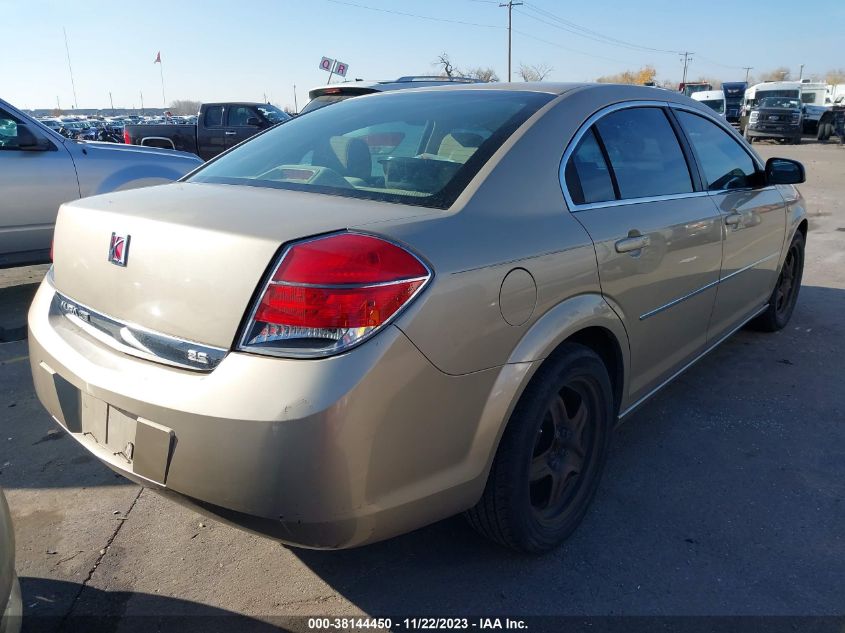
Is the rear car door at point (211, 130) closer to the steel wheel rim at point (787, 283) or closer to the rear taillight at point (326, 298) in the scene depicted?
the steel wheel rim at point (787, 283)

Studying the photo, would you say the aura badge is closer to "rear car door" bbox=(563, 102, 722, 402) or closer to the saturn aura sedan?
the saturn aura sedan

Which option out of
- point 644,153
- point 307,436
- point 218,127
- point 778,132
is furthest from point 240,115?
point 778,132

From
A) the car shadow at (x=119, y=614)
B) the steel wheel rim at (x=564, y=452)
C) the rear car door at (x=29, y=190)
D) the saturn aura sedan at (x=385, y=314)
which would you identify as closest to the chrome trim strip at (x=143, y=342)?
the saturn aura sedan at (x=385, y=314)

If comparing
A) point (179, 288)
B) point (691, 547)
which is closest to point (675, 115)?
point (691, 547)

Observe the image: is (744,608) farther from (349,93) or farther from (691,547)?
(349,93)

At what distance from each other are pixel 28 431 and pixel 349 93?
5.76 metres

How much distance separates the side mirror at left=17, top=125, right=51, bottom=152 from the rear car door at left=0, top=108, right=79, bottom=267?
20mm

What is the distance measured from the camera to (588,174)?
2.48 m

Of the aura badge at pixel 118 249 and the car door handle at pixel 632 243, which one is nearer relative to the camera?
the aura badge at pixel 118 249

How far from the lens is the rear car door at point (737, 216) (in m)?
3.37

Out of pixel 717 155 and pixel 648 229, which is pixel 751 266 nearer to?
pixel 717 155

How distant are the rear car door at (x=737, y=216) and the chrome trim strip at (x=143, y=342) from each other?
8.62 feet

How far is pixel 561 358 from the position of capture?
2.23m

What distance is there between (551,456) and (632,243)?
0.87 meters
